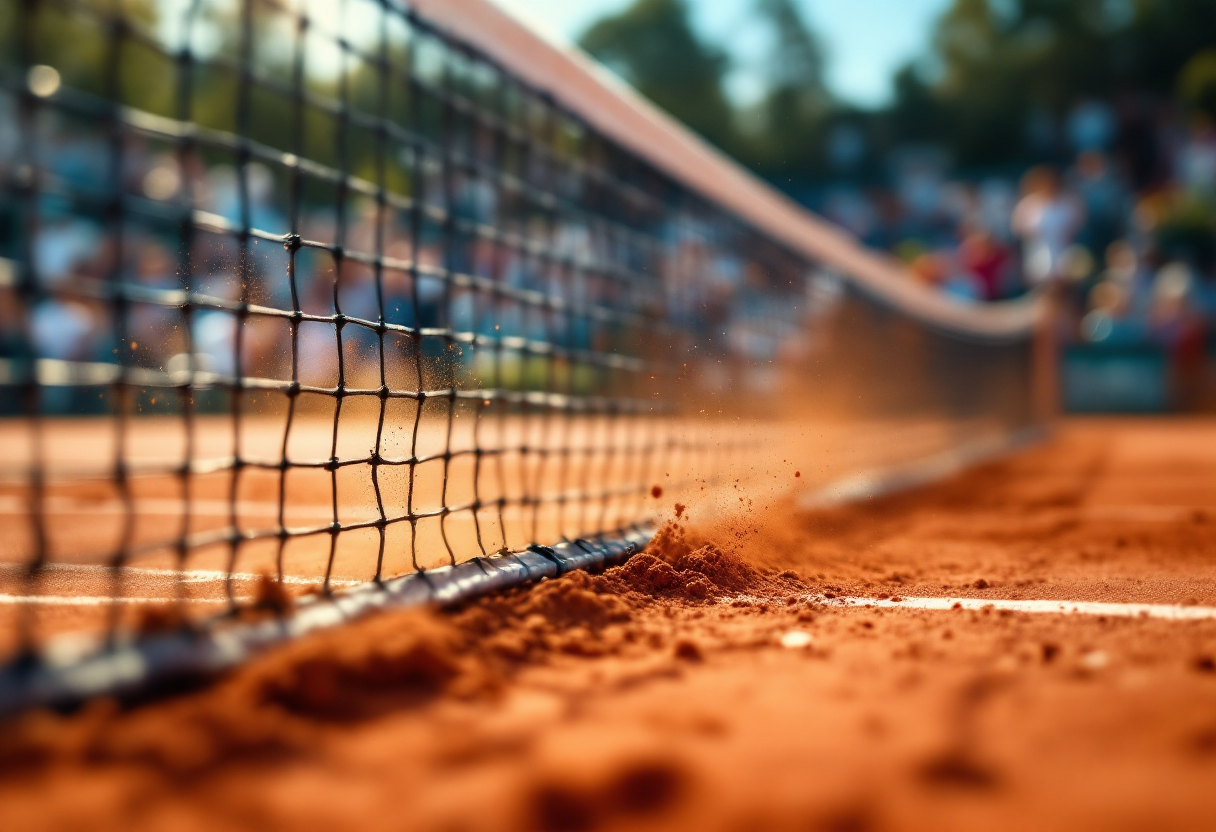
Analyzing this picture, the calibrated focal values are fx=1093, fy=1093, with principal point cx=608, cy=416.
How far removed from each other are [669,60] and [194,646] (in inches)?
1655

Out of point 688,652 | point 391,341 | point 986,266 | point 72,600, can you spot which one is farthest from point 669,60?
point 688,652

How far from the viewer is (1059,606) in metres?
1.91

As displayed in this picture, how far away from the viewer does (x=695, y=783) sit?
1.04m

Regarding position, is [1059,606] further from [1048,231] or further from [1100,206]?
[1100,206]

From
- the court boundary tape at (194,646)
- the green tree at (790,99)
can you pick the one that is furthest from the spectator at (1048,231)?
the green tree at (790,99)

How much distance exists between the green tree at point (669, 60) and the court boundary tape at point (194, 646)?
36.5 m

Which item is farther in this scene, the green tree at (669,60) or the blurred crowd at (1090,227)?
the green tree at (669,60)

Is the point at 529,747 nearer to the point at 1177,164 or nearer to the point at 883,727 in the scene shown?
the point at 883,727

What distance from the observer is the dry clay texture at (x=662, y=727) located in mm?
995

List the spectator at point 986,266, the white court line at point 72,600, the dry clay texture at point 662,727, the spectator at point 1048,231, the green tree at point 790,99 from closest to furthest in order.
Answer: the dry clay texture at point 662,727
the white court line at point 72,600
the spectator at point 1048,231
the spectator at point 986,266
the green tree at point 790,99

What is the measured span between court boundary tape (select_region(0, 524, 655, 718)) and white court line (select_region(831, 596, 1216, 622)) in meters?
0.65

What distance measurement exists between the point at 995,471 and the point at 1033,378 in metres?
4.71

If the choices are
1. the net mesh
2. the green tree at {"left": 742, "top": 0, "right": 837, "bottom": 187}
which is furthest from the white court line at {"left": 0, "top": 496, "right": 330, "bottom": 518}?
the green tree at {"left": 742, "top": 0, "right": 837, "bottom": 187}

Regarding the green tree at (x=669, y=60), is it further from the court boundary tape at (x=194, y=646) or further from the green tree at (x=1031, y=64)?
the court boundary tape at (x=194, y=646)
